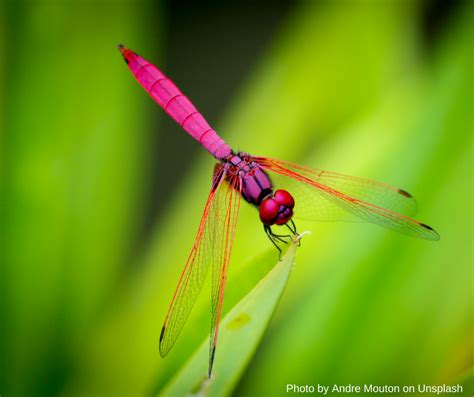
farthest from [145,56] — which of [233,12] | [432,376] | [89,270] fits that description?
[432,376]

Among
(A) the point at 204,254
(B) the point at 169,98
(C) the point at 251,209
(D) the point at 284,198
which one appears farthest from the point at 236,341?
(B) the point at 169,98

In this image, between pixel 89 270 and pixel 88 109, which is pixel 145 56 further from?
pixel 89 270

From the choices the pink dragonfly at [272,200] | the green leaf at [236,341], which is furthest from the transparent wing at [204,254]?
the green leaf at [236,341]

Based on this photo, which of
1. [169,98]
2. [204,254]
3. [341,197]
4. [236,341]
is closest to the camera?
[236,341]

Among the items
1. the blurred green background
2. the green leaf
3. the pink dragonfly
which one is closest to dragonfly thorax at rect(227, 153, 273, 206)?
the pink dragonfly

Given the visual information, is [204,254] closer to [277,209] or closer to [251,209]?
[277,209]

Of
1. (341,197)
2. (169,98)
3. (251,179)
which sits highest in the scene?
(169,98)
